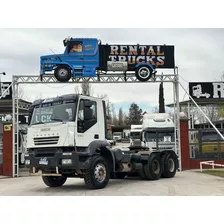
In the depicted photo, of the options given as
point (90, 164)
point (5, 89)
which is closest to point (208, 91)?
point (90, 164)

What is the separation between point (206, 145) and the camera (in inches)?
746

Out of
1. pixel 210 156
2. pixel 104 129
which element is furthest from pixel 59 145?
pixel 210 156

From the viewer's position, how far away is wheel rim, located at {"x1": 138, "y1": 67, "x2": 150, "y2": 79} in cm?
1723

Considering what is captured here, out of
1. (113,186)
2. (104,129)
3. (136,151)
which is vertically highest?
(104,129)

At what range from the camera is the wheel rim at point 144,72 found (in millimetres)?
17234

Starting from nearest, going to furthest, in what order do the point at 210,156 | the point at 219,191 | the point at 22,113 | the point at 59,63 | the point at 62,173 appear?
the point at 219,191, the point at 62,173, the point at 59,63, the point at 210,156, the point at 22,113

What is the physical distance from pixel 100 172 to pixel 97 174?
0.15 meters

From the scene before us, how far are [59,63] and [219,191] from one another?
9.88 meters

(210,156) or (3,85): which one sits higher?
(3,85)

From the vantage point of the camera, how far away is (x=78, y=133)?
10602 millimetres

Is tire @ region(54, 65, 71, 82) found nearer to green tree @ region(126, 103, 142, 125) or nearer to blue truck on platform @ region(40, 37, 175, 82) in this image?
blue truck on platform @ region(40, 37, 175, 82)

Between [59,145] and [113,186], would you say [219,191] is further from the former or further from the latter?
[59,145]

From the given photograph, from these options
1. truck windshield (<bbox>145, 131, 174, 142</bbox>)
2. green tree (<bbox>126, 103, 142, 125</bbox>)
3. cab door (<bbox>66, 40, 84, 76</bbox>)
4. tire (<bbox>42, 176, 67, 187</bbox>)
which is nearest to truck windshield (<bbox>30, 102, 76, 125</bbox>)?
tire (<bbox>42, 176, 67, 187</bbox>)

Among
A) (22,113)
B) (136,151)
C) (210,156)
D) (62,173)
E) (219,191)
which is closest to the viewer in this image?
(219,191)
